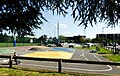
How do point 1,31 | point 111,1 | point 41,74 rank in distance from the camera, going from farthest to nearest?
point 41,74
point 1,31
point 111,1

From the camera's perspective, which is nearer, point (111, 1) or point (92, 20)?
point (111, 1)

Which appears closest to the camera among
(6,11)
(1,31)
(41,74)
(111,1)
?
(111,1)

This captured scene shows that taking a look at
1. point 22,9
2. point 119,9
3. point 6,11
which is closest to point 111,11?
point 119,9

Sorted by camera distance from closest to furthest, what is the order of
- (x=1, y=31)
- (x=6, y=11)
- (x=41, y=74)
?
(x=6, y=11) → (x=1, y=31) → (x=41, y=74)

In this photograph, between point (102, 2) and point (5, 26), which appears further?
point (5, 26)

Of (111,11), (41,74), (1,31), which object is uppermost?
(111,11)

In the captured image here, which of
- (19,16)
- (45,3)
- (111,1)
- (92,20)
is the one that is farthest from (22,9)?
(111,1)

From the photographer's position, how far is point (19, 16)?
9508 millimetres

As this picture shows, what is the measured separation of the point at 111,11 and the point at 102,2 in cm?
50

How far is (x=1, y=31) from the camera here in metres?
10.0

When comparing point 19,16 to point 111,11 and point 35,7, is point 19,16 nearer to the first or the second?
point 35,7

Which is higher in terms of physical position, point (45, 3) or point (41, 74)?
point (45, 3)

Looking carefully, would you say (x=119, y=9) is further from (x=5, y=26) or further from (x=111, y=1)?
(x=5, y=26)

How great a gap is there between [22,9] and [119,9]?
351 cm
